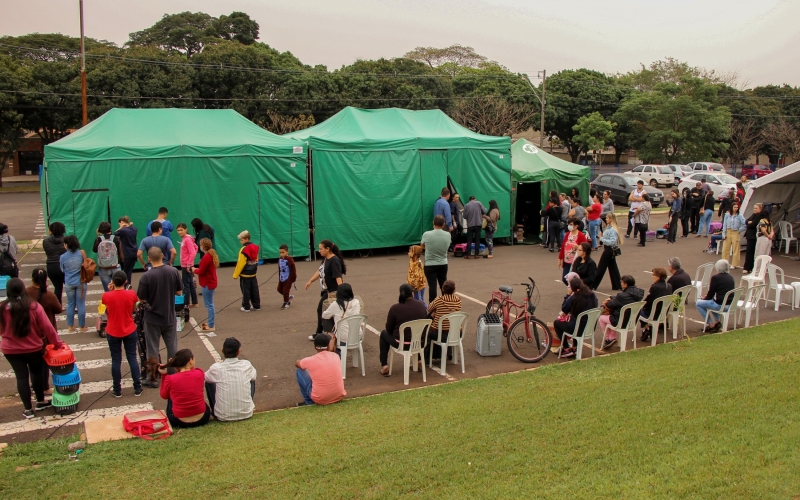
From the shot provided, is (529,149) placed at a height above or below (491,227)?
above

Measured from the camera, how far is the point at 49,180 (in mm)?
14953

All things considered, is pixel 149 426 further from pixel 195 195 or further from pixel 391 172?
pixel 391 172

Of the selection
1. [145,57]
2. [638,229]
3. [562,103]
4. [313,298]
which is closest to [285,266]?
[313,298]

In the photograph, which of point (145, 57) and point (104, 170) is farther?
point (145, 57)

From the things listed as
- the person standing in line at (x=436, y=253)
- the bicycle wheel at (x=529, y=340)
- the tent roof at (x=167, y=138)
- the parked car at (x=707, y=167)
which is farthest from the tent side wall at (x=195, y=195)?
the parked car at (x=707, y=167)

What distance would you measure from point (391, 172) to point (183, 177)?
572cm

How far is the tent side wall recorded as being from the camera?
1527 cm

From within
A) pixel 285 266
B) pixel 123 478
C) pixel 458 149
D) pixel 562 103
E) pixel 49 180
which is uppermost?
pixel 562 103

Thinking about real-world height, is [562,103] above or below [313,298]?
above

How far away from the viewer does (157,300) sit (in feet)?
25.6

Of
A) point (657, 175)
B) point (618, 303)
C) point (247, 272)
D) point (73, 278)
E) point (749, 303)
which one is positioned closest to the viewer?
point (618, 303)

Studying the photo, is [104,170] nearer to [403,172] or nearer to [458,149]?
[403,172]

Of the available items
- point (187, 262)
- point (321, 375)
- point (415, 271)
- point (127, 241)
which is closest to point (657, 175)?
point (415, 271)

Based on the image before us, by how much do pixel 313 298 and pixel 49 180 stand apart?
289 inches
